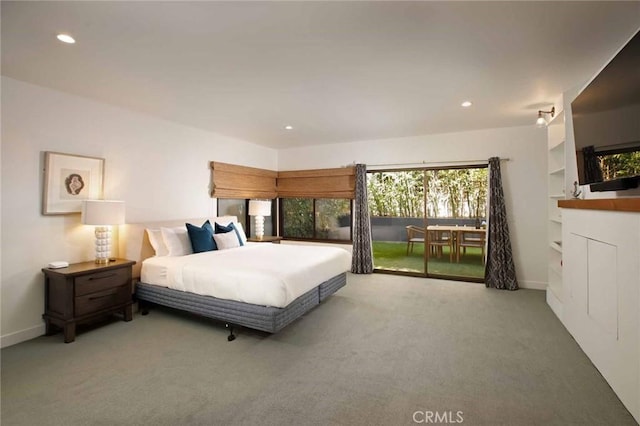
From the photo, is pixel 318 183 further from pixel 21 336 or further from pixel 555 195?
pixel 21 336

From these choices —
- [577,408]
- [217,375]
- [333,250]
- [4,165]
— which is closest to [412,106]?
[333,250]

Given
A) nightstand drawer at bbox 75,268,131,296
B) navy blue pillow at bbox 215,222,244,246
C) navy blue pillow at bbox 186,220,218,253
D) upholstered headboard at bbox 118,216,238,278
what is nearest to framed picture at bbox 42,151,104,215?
upholstered headboard at bbox 118,216,238,278

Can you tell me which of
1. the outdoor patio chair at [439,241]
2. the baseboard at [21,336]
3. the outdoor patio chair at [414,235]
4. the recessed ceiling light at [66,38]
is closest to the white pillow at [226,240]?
the baseboard at [21,336]

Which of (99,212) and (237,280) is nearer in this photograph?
(237,280)

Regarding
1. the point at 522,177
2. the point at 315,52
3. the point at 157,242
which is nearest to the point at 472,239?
the point at 522,177

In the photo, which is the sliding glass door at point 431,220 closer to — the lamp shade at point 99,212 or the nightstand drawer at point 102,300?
the nightstand drawer at point 102,300

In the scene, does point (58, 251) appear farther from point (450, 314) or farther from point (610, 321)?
point (610, 321)

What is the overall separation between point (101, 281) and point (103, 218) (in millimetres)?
656

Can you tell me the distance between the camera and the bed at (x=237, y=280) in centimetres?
276

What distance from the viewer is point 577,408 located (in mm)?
1915

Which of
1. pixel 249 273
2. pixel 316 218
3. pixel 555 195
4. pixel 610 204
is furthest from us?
pixel 316 218

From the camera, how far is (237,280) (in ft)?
9.43

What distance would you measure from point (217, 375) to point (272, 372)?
0.42 meters

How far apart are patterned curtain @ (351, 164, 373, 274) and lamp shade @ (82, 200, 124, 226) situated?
3829 mm
